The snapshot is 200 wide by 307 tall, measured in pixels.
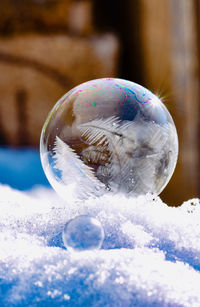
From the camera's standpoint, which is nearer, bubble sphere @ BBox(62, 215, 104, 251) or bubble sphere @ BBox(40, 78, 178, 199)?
bubble sphere @ BBox(62, 215, 104, 251)

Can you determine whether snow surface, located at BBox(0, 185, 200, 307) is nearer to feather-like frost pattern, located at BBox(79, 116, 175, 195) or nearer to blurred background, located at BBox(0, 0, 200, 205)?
feather-like frost pattern, located at BBox(79, 116, 175, 195)

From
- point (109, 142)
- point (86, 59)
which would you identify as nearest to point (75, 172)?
point (109, 142)

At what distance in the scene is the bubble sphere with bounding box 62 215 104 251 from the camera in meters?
0.96

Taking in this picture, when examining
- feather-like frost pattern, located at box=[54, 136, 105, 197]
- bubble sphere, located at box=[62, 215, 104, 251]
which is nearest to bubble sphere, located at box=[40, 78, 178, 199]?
feather-like frost pattern, located at box=[54, 136, 105, 197]

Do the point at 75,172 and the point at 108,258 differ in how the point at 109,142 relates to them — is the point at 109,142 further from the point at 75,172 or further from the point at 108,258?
the point at 108,258

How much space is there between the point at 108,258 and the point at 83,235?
0.07 m

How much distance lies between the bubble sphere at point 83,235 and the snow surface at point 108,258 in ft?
0.07

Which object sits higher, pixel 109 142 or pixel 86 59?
pixel 109 142

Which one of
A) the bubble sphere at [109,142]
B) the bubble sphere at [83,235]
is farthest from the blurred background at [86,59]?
the bubble sphere at [83,235]

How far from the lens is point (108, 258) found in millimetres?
951

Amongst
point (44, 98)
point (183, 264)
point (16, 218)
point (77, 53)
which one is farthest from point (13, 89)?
point (183, 264)

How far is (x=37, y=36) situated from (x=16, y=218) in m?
2.76

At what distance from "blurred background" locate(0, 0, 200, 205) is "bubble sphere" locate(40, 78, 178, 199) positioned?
7.28ft

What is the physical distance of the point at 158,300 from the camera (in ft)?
2.83
